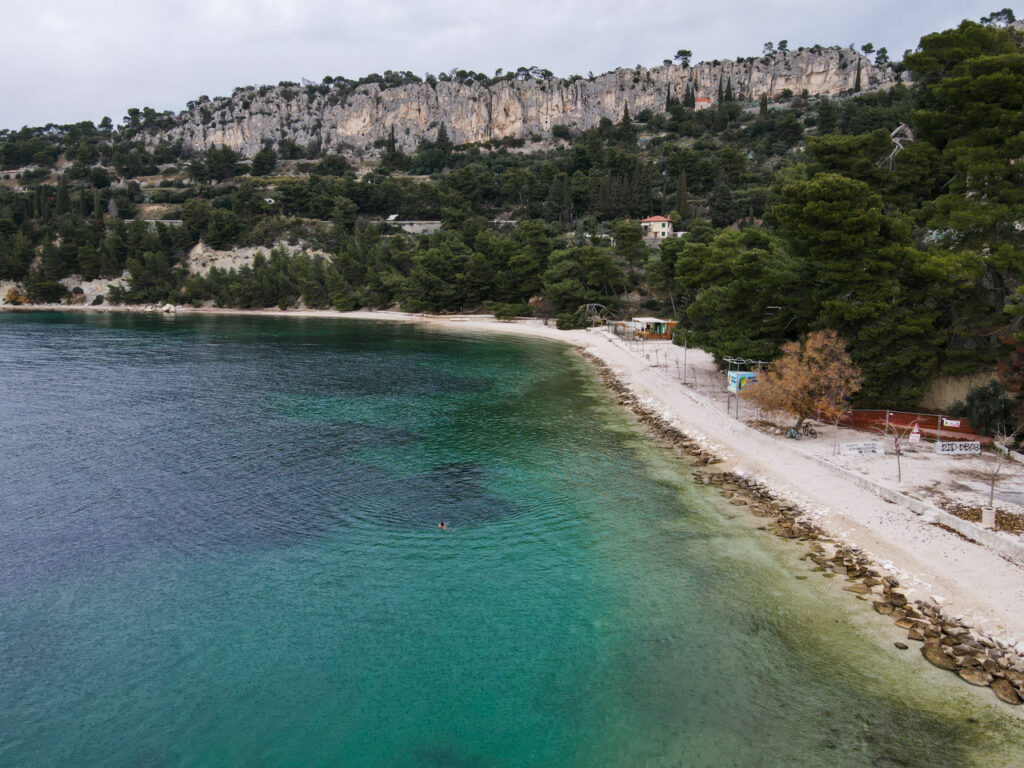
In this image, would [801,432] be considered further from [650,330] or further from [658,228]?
[658,228]

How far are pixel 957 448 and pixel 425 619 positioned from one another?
2102 cm

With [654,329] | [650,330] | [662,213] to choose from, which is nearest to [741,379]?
[654,329]

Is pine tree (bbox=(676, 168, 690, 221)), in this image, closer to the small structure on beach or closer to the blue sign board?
the small structure on beach

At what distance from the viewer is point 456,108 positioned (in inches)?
7357

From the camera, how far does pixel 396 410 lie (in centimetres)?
3697

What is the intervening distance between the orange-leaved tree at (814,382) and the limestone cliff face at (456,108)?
171743 millimetres

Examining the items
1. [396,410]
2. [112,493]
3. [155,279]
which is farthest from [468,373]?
[155,279]

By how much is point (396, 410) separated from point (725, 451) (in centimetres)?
1893

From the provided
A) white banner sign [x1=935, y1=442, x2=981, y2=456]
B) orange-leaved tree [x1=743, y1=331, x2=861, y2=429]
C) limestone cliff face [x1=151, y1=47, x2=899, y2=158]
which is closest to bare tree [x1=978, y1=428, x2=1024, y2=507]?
white banner sign [x1=935, y1=442, x2=981, y2=456]

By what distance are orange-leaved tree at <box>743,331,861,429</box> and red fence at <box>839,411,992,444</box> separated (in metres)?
1.63

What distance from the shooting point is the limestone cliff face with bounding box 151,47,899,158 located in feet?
599

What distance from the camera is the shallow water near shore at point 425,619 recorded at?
11.2 meters

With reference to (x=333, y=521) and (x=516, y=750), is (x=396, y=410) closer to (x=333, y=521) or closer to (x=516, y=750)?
(x=333, y=521)

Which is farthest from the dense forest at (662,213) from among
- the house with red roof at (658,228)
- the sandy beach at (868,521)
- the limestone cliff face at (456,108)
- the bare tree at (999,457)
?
the limestone cliff face at (456,108)
